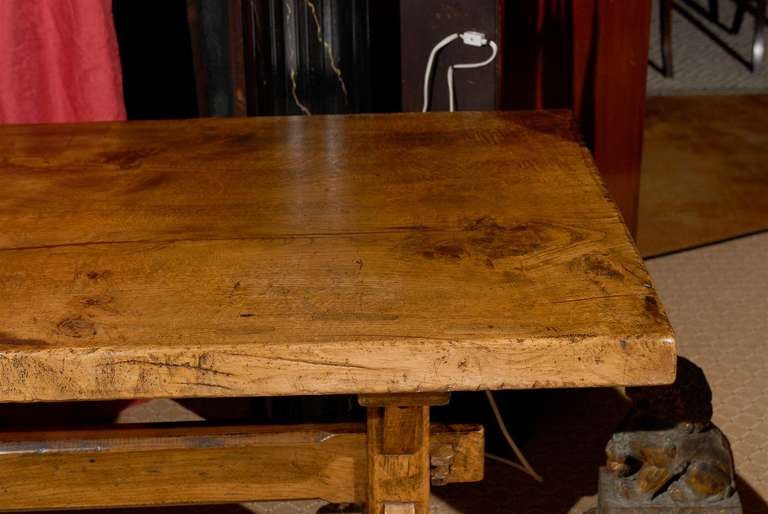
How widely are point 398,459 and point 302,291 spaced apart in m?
0.27

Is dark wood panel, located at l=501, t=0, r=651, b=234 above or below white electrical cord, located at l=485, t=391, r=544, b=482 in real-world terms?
above

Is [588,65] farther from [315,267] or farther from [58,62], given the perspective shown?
[315,267]

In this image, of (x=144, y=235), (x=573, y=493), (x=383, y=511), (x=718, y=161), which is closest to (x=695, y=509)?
(x=383, y=511)

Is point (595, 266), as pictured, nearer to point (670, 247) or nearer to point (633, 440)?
point (633, 440)

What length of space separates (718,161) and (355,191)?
234 cm

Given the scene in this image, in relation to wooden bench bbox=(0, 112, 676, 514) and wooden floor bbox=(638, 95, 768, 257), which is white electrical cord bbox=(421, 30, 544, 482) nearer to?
wooden bench bbox=(0, 112, 676, 514)

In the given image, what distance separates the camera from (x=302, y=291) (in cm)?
110

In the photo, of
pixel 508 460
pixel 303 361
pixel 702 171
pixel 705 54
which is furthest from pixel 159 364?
pixel 705 54

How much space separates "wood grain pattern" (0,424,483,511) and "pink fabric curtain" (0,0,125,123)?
0.90 metres

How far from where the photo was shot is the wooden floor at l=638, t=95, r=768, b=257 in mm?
3006

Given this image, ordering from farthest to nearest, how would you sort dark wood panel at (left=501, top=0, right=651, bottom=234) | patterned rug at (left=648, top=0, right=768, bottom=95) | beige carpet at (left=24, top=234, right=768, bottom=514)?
1. patterned rug at (left=648, top=0, right=768, bottom=95)
2. dark wood panel at (left=501, top=0, right=651, bottom=234)
3. beige carpet at (left=24, top=234, right=768, bottom=514)

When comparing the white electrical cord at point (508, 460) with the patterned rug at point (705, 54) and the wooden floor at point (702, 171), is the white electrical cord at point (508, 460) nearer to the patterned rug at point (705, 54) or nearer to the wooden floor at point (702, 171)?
the wooden floor at point (702, 171)

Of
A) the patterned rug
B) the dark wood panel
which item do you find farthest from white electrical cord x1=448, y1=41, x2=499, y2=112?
the patterned rug

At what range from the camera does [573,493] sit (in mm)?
1905
